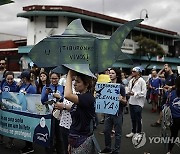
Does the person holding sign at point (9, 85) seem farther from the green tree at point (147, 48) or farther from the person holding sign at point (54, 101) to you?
the green tree at point (147, 48)

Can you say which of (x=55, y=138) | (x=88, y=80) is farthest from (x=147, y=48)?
(x=88, y=80)

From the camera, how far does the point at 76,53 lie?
3.05 m

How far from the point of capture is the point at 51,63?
3072 mm

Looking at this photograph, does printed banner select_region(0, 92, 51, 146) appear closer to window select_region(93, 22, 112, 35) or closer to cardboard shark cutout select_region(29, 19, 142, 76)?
cardboard shark cutout select_region(29, 19, 142, 76)

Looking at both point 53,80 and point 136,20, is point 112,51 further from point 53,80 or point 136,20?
point 53,80

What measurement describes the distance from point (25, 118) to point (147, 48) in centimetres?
3553

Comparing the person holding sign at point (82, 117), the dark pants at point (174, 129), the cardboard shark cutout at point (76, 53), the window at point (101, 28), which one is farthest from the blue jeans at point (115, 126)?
the window at point (101, 28)

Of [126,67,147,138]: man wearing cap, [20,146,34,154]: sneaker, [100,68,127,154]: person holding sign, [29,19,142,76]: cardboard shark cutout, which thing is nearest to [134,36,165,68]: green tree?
[126,67,147,138]: man wearing cap

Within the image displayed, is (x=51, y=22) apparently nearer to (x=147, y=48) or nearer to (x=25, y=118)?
(x=147, y=48)

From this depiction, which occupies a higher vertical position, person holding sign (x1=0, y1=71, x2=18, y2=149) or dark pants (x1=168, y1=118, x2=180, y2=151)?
person holding sign (x1=0, y1=71, x2=18, y2=149)

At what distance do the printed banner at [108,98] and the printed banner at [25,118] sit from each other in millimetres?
1110

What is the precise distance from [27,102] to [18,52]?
88.1 ft

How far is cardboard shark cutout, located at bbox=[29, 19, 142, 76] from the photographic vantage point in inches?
120

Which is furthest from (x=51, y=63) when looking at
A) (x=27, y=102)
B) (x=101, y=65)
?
(x=27, y=102)
